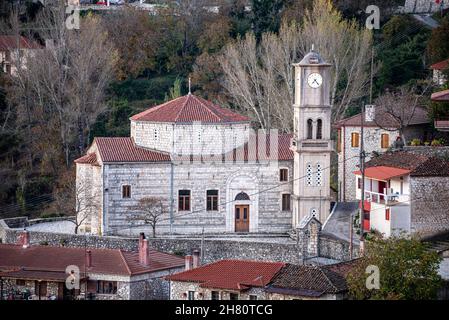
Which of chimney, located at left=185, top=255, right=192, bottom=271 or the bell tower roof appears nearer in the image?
chimney, located at left=185, top=255, right=192, bottom=271

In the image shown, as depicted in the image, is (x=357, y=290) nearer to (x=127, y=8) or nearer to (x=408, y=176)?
(x=408, y=176)

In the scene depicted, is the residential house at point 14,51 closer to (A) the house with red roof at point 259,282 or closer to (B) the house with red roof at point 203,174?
(B) the house with red roof at point 203,174

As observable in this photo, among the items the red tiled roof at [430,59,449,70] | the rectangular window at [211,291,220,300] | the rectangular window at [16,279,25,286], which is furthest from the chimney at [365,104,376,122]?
the rectangular window at [211,291,220,300]

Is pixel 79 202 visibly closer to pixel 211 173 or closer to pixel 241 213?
pixel 211 173

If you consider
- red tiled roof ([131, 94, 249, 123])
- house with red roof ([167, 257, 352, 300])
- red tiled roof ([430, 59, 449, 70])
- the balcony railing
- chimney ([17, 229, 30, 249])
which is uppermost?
red tiled roof ([430, 59, 449, 70])

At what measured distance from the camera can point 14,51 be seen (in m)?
86.9

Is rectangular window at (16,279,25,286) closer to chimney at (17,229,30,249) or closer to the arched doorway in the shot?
chimney at (17,229,30,249)

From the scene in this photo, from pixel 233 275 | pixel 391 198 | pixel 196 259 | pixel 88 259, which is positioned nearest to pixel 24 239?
pixel 88 259

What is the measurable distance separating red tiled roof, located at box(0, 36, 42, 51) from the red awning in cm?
2389

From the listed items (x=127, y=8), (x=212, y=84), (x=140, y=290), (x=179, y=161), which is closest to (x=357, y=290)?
(x=140, y=290)

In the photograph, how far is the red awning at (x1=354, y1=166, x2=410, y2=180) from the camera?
214 ft

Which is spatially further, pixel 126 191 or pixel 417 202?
pixel 126 191

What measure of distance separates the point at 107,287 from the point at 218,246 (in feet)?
21.4

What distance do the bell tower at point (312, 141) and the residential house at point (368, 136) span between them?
2.84 m
